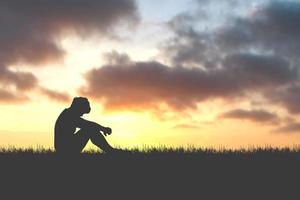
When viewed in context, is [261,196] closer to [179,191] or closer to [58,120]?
[179,191]

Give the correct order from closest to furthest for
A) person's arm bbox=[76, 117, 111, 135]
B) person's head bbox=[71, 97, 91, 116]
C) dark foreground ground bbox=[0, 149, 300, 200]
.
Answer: dark foreground ground bbox=[0, 149, 300, 200] < person's head bbox=[71, 97, 91, 116] < person's arm bbox=[76, 117, 111, 135]

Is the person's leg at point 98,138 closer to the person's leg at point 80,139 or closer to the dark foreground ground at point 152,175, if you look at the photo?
the person's leg at point 80,139

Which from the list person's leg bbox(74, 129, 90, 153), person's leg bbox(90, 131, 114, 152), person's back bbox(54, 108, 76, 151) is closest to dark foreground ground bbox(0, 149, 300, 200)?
person's leg bbox(74, 129, 90, 153)

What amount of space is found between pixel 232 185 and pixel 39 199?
4244 millimetres

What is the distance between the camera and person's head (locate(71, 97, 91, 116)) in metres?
14.0

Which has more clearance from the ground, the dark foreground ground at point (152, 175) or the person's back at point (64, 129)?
the person's back at point (64, 129)

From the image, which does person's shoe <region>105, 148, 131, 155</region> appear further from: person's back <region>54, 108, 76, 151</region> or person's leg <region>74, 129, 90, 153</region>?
person's back <region>54, 108, 76, 151</region>

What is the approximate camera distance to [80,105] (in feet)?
46.1

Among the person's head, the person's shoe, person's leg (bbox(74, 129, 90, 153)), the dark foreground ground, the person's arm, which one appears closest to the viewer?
the dark foreground ground

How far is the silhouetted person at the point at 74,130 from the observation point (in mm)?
14062

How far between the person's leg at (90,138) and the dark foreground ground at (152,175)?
39 cm

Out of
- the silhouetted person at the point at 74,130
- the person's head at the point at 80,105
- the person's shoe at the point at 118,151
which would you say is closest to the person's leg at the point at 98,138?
the silhouetted person at the point at 74,130

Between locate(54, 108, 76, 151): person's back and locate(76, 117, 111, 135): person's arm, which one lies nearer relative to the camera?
locate(54, 108, 76, 151): person's back

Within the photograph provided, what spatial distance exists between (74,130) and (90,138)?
0.49 m
